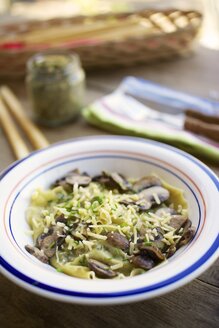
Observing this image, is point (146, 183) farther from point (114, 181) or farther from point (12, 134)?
point (12, 134)

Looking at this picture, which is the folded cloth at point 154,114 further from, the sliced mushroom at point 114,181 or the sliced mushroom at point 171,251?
the sliced mushroom at point 171,251

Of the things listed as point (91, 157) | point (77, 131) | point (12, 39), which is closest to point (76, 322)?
point (91, 157)

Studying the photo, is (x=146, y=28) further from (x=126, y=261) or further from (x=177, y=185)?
(x=126, y=261)

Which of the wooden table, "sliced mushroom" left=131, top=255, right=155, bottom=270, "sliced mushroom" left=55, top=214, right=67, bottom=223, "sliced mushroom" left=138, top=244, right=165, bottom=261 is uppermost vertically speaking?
"sliced mushroom" left=138, top=244, right=165, bottom=261

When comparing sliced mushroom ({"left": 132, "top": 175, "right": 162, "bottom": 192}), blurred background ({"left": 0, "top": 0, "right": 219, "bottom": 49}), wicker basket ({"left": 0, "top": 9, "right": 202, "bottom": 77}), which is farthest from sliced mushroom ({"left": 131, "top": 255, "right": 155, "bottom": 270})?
blurred background ({"left": 0, "top": 0, "right": 219, "bottom": 49})

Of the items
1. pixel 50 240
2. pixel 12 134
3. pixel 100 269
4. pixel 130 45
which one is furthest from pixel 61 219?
pixel 130 45

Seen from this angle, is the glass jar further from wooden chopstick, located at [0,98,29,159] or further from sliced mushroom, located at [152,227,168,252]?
sliced mushroom, located at [152,227,168,252]
